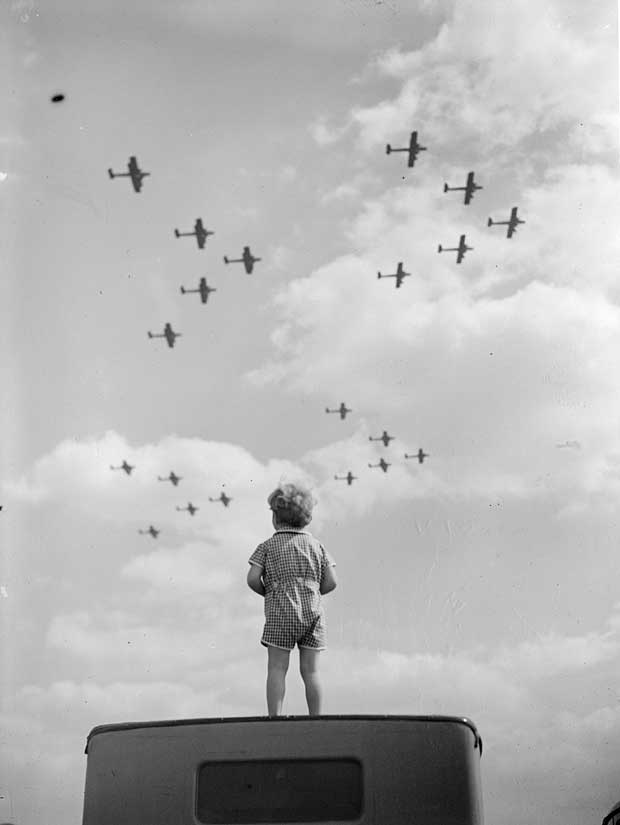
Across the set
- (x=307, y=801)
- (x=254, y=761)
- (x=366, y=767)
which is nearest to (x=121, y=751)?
(x=254, y=761)

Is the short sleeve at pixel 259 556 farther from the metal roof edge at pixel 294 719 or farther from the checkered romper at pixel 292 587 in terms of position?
the metal roof edge at pixel 294 719

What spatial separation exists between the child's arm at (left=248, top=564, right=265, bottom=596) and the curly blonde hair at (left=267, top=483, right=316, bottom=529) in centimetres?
28

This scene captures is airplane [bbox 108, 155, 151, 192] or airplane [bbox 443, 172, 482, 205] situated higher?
airplane [bbox 108, 155, 151, 192]

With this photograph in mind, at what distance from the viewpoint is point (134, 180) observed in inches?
550

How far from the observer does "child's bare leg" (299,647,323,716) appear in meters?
4.06

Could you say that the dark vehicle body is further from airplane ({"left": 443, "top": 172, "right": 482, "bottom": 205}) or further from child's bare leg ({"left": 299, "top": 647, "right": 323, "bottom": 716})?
airplane ({"left": 443, "top": 172, "right": 482, "bottom": 205})

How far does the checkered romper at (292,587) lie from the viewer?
4.03m

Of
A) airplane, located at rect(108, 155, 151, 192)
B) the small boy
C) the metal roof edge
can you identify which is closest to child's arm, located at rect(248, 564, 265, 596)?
the small boy

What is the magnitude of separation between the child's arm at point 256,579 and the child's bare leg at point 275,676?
338 mm

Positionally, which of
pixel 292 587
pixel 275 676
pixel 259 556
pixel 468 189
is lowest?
pixel 275 676

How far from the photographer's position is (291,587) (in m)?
4.13

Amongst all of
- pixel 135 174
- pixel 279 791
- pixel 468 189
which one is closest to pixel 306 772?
pixel 279 791

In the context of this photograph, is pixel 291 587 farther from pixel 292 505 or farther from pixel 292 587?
pixel 292 505

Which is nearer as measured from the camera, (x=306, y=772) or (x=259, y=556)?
(x=306, y=772)
